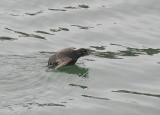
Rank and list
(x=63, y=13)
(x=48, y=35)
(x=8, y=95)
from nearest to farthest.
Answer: (x=8, y=95) < (x=48, y=35) < (x=63, y=13)

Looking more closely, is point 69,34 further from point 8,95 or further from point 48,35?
point 8,95

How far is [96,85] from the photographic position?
41.5ft

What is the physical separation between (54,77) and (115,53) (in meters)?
2.85

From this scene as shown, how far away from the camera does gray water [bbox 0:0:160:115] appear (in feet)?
37.2

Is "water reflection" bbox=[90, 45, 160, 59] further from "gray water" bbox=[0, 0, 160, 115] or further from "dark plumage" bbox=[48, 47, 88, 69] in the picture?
"dark plumage" bbox=[48, 47, 88, 69]

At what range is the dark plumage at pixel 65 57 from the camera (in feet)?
43.5

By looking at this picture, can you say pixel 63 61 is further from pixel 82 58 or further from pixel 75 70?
pixel 82 58

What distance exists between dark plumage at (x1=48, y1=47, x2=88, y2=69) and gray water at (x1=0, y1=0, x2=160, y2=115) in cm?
18

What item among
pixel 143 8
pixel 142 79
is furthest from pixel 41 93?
pixel 143 8

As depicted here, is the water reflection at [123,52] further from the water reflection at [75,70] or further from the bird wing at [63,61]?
the bird wing at [63,61]

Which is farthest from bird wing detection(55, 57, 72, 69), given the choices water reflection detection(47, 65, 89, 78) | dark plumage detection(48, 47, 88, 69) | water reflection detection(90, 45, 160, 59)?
water reflection detection(90, 45, 160, 59)

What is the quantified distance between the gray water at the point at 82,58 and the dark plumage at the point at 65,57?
0.58 ft

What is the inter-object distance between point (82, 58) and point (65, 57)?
Answer: 4.46 ft

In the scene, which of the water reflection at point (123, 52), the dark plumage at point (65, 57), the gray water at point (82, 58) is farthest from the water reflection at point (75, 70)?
the water reflection at point (123, 52)
